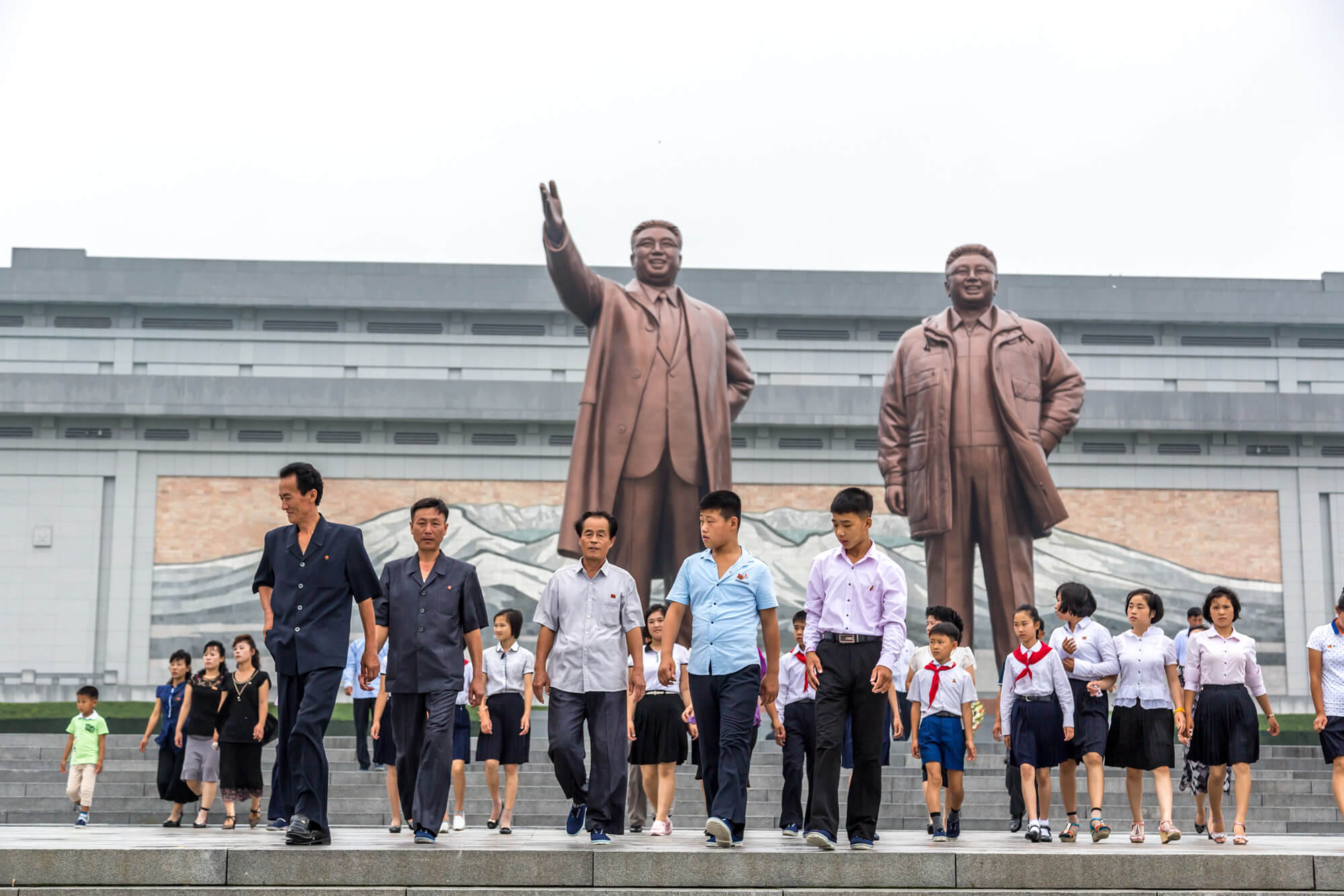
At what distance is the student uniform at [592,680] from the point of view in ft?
21.2

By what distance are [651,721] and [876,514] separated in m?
21.5

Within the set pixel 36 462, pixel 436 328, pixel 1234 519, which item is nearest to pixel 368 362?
pixel 436 328

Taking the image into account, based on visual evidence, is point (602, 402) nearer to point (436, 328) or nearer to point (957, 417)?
point (957, 417)

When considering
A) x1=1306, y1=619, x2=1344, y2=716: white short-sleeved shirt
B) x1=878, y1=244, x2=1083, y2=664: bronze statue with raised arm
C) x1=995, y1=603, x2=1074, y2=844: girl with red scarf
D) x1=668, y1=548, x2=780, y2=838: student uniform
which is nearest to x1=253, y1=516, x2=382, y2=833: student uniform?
x1=668, y1=548, x2=780, y2=838: student uniform

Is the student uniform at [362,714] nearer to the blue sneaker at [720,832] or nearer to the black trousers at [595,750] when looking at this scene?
the black trousers at [595,750]

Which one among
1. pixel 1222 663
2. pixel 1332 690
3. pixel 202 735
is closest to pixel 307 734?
pixel 202 735

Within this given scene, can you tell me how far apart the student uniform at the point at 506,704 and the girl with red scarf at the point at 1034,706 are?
2985 mm

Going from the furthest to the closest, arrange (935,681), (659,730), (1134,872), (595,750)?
(935,681)
(659,730)
(595,750)
(1134,872)

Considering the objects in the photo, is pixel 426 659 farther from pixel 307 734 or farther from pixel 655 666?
pixel 655 666

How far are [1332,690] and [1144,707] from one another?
40.1 inches

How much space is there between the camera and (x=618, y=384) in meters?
12.4

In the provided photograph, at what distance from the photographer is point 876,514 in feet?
95.2

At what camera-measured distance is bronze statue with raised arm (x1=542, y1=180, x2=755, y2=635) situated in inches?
482

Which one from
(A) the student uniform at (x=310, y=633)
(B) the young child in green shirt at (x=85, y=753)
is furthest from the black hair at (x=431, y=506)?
(B) the young child in green shirt at (x=85, y=753)
